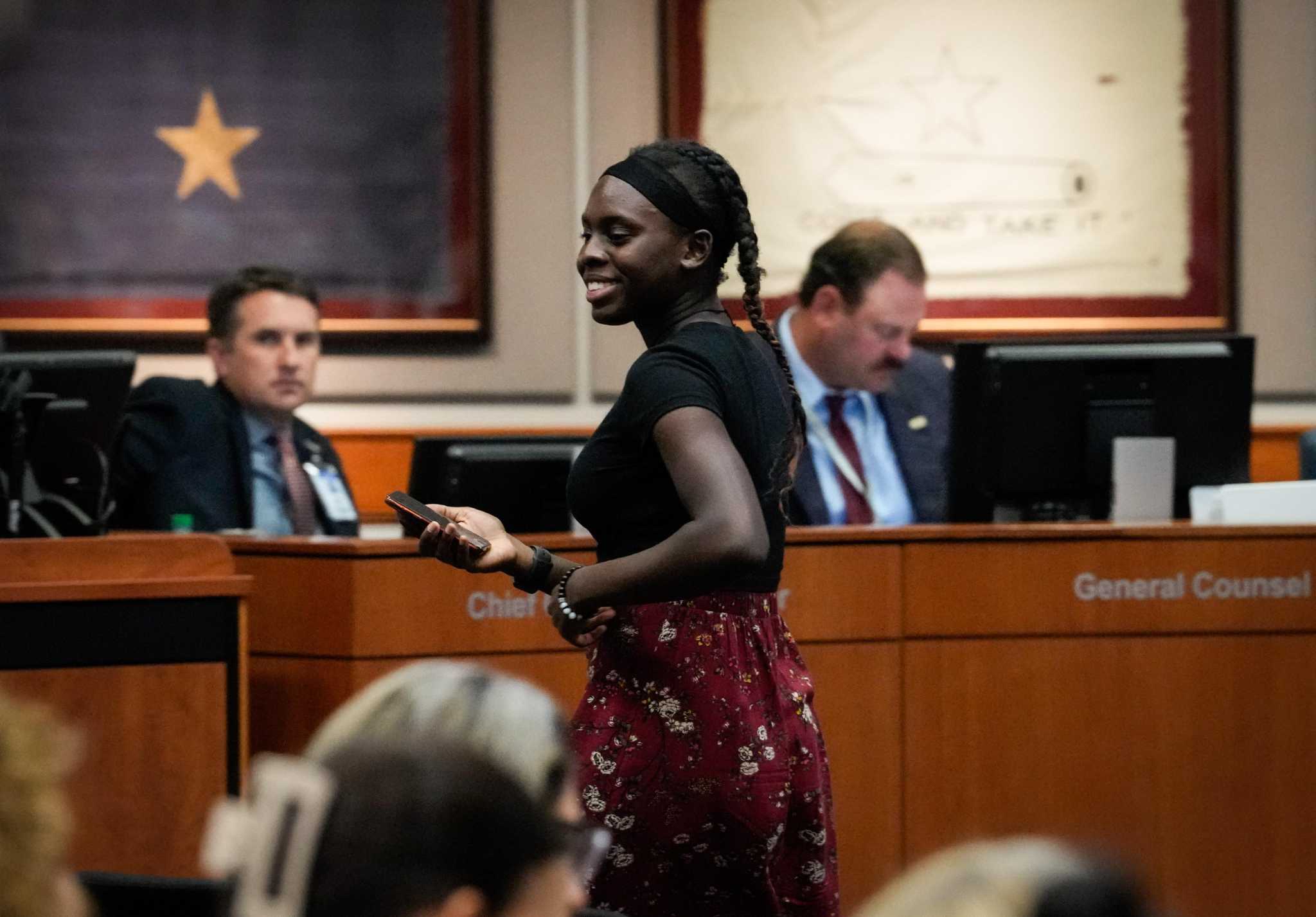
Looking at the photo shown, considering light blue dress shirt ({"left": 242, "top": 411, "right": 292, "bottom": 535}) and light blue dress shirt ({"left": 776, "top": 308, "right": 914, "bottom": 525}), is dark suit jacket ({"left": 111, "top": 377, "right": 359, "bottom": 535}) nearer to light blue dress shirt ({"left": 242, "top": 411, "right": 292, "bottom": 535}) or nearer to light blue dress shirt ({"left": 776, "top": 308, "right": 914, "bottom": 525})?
light blue dress shirt ({"left": 242, "top": 411, "right": 292, "bottom": 535})

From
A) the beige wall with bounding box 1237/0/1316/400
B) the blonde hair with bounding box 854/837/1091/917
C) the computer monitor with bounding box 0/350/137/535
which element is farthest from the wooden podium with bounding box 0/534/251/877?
the beige wall with bounding box 1237/0/1316/400

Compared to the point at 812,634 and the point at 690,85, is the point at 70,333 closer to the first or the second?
the point at 690,85

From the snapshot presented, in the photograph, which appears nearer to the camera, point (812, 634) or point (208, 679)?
point (208, 679)

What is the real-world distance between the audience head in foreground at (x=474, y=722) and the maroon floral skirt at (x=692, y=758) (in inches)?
42.8

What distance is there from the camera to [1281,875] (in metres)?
3.43

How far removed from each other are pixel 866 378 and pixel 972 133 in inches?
53.8

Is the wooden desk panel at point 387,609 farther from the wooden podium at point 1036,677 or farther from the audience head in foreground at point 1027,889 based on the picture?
the audience head in foreground at point 1027,889

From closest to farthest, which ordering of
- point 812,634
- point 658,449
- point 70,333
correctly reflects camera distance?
point 658,449
point 812,634
point 70,333

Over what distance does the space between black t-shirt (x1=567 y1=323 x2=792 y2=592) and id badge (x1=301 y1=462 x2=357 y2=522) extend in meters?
2.37

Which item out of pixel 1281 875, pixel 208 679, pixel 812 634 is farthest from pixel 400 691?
pixel 1281 875

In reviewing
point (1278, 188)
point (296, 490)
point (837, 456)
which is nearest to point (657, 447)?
point (837, 456)

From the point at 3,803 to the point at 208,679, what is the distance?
2326 millimetres

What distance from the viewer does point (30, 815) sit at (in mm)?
772

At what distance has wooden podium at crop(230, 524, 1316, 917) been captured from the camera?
3.37 m
